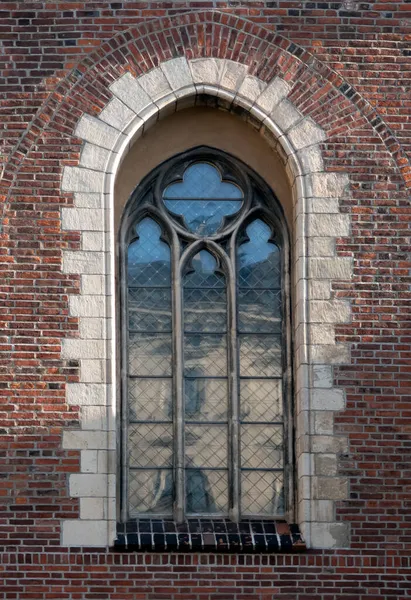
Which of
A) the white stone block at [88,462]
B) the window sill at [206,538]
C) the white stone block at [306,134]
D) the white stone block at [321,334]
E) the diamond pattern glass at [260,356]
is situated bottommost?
the window sill at [206,538]

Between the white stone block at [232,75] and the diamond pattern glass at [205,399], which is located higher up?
the white stone block at [232,75]

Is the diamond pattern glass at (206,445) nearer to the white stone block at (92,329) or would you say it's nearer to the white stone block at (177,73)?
the white stone block at (92,329)

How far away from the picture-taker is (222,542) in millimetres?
13289

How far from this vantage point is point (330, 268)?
1380cm

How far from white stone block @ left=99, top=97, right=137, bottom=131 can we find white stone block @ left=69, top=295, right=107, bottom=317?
148 centimetres

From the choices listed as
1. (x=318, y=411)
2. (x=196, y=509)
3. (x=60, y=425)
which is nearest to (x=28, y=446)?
(x=60, y=425)

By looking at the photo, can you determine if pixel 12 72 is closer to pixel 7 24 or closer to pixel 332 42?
pixel 7 24

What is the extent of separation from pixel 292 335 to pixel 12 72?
3235mm

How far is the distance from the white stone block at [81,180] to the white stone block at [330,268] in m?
1.88

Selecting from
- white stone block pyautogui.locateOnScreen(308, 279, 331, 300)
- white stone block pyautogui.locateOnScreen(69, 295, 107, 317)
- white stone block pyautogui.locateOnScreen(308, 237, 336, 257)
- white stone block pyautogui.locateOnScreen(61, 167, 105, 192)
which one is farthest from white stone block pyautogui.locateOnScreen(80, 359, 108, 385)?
white stone block pyautogui.locateOnScreen(308, 237, 336, 257)

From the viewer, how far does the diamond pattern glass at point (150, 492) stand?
1375 cm

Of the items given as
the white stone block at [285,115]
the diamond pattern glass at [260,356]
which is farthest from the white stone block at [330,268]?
the white stone block at [285,115]

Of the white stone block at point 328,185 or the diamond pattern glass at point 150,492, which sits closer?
the diamond pattern glass at point 150,492

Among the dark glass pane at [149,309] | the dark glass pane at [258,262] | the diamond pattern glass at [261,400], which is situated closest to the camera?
the diamond pattern glass at [261,400]
